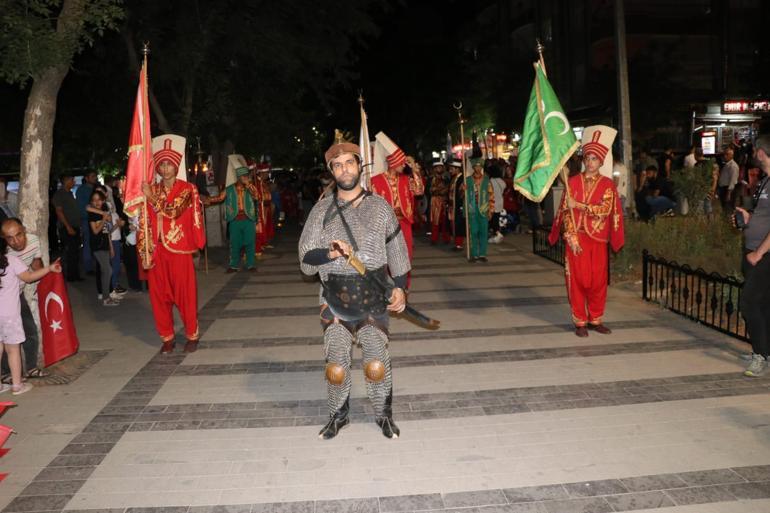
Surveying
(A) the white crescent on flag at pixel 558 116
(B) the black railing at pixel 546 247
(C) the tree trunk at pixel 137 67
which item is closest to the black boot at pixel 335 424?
(A) the white crescent on flag at pixel 558 116

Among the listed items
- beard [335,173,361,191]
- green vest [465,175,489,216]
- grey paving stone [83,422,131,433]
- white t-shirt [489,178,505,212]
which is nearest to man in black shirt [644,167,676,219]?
white t-shirt [489,178,505,212]

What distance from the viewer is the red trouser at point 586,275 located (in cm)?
793

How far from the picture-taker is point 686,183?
15.4 meters

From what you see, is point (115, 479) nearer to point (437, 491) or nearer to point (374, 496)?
point (374, 496)

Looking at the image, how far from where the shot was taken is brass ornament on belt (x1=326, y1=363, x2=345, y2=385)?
5.09 metres

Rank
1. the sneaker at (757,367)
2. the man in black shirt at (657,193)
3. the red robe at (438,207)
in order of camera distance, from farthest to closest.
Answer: the red robe at (438,207)
the man in black shirt at (657,193)
the sneaker at (757,367)

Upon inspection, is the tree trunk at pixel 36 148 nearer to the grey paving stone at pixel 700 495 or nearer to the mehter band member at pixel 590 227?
the mehter band member at pixel 590 227

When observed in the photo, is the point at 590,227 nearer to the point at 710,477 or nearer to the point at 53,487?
the point at 710,477

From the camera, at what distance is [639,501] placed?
417cm

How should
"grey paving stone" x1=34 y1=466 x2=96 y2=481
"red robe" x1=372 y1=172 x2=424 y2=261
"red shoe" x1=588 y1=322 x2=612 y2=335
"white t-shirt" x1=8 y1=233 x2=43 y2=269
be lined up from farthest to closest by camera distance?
"red robe" x1=372 y1=172 x2=424 y2=261, "red shoe" x1=588 y1=322 x2=612 y2=335, "white t-shirt" x1=8 y1=233 x2=43 y2=269, "grey paving stone" x1=34 y1=466 x2=96 y2=481

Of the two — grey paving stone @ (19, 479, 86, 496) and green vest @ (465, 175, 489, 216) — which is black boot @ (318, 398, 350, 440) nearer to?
grey paving stone @ (19, 479, 86, 496)

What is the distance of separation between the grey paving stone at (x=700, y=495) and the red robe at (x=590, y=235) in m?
3.81

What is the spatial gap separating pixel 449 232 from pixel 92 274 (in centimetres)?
902

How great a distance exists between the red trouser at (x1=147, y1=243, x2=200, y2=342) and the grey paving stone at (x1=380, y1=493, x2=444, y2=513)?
4.25 m
